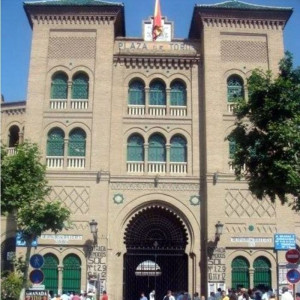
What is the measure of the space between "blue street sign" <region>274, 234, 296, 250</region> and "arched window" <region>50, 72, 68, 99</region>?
12.7 metres

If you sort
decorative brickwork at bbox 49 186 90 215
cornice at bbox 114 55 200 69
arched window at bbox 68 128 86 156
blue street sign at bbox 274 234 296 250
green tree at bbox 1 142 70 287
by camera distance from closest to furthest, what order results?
green tree at bbox 1 142 70 287 < blue street sign at bbox 274 234 296 250 < decorative brickwork at bbox 49 186 90 215 < arched window at bbox 68 128 86 156 < cornice at bbox 114 55 200 69

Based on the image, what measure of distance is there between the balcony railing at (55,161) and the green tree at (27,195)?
5472 mm

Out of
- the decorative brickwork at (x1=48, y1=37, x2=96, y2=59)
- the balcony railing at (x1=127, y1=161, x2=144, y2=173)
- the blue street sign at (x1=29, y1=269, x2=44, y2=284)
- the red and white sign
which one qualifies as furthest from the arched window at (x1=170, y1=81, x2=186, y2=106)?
the red and white sign

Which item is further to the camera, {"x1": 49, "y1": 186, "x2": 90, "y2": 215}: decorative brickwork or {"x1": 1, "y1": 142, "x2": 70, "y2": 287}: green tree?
{"x1": 49, "y1": 186, "x2": 90, "y2": 215}: decorative brickwork

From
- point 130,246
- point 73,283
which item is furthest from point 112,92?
point 73,283

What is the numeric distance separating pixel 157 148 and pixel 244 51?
6.92 m

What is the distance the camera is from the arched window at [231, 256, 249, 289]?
26.0 metres

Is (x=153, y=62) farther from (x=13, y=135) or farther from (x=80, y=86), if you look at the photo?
(x=13, y=135)

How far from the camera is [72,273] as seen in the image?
85.3 feet

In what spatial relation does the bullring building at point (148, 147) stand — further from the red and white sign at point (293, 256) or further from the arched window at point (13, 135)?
the red and white sign at point (293, 256)

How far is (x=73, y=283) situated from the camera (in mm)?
25875

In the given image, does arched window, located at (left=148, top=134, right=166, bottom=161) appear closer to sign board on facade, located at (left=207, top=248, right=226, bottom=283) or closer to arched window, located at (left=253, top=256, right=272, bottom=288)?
sign board on facade, located at (left=207, top=248, right=226, bottom=283)

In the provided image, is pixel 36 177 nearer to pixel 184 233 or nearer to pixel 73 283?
pixel 73 283

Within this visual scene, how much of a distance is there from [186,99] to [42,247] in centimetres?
1048
